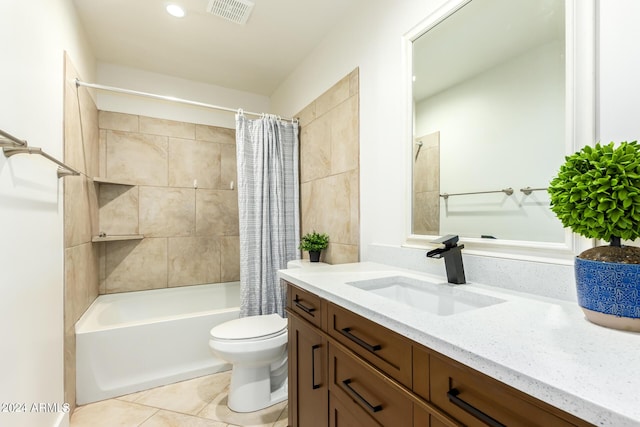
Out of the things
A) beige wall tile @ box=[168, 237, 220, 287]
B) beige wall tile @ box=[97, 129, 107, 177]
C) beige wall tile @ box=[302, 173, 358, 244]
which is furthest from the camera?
beige wall tile @ box=[168, 237, 220, 287]

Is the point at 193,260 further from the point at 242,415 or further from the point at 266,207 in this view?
the point at 242,415

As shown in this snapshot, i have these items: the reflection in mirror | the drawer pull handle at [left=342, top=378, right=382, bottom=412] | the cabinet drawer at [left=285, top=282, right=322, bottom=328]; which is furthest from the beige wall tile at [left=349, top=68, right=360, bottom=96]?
the drawer pull handle at [left=342, top=378, right=382, bottom=412]

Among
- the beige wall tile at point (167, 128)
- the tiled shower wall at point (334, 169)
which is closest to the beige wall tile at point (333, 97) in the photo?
the tiled shower wall at point (334, 169)

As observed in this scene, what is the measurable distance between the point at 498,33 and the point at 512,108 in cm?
31

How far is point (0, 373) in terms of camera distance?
3.23ft

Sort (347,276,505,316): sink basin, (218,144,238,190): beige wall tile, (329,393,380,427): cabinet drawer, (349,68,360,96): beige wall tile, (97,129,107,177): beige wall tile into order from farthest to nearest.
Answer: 1. (218,144,238,190): beige wall tile
2. (97,129,107,177): beige wall tile
3. (349,68,360,96): beige wall tile
4. (347,276,505,316): sink basin
5. (329,393,380,427): cabinet drawer

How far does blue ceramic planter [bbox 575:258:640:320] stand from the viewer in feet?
2.09

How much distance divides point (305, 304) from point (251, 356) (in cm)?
72

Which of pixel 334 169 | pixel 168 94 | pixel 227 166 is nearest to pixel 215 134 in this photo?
pixel 227 166

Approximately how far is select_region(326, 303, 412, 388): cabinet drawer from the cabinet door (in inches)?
5.3

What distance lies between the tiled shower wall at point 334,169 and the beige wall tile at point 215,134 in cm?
104

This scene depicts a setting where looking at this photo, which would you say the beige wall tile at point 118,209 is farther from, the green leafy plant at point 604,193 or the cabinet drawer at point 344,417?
the green leafy plant at point 604,193

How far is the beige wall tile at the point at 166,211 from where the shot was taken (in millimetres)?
2832

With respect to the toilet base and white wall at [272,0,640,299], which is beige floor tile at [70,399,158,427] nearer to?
the toilet base
